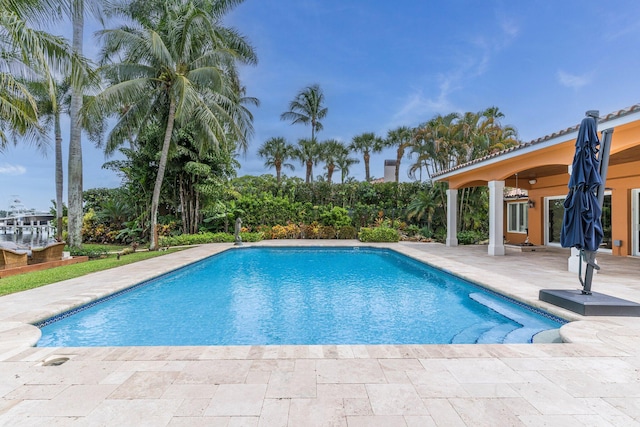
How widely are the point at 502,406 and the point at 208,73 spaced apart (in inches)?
532

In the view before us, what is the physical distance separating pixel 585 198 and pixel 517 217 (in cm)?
1381

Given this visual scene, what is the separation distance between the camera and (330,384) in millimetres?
2852

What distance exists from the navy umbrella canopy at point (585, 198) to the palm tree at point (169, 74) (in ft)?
39.2

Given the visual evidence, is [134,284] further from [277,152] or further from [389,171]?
[389,171]

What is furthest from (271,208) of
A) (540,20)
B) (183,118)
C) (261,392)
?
(261,392)

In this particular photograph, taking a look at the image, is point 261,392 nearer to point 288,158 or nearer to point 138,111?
point 138,111

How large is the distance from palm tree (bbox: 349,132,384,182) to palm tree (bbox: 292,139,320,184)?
4114 millimetres

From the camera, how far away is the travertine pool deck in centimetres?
237

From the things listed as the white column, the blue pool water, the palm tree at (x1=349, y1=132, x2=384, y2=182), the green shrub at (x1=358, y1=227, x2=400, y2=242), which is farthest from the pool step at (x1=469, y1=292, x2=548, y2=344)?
the palm tree at (x1=349, y1=132, x2=384, y2=182)

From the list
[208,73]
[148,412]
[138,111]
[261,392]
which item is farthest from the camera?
[138,111]

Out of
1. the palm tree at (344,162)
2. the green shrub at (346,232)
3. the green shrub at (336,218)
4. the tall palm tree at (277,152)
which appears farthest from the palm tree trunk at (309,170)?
the green shrub at (346,232)

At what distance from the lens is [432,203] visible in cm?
1800

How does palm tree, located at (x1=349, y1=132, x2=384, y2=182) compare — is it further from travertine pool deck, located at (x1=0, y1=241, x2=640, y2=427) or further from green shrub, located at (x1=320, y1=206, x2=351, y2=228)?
travertine pool deck, located at (x1=0, y1=241, x2=640, y2=427)

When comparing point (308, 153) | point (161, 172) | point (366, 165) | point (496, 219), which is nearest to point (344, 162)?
point (366, 165)
